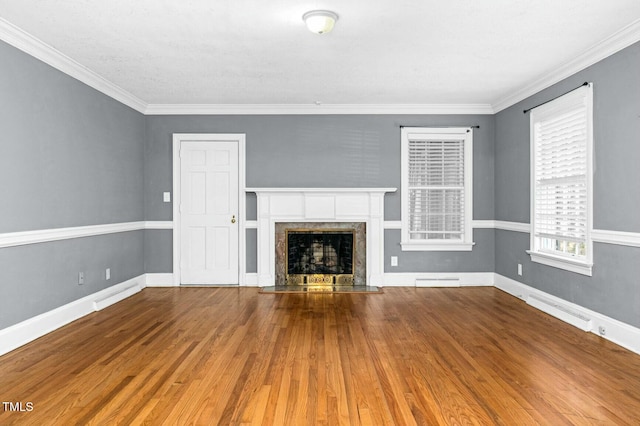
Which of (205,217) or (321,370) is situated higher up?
(205,217)

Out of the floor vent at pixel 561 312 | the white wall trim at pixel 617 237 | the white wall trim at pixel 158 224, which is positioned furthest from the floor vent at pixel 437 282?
the white wall trim at pixel 158 224

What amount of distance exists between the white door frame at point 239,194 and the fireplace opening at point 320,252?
27.0 inches

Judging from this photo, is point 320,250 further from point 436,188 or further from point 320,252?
point 436,188

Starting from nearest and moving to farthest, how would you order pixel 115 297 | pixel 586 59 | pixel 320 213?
1. pixel 586 59
2. pixel 115 297
3. pixel 320 213

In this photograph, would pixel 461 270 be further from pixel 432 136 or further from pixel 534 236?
pixel 432 136

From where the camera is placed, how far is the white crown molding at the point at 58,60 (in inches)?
122

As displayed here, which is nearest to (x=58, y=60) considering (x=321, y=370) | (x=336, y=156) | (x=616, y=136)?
(x=336, y=156)

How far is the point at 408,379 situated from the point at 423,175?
3.63 meters

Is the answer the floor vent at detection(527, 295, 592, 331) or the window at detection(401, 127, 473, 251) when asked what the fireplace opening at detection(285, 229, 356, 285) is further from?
the floor vent at detection(527, 295, 592, 331)

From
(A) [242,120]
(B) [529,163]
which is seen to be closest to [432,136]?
(B) [529,163]

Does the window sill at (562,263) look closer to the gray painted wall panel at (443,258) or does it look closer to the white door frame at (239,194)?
the gray painted wall panel at (443,258)

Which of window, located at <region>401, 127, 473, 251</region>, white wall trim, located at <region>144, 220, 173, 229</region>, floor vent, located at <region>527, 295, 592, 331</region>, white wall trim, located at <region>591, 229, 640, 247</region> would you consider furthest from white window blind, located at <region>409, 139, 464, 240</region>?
white wall trim, located at <region>144, 220, 173, 229</region>

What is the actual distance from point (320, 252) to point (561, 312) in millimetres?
3050

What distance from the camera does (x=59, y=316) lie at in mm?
3693
